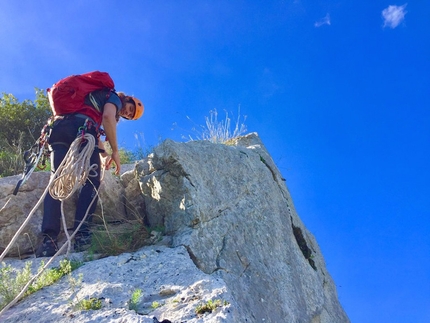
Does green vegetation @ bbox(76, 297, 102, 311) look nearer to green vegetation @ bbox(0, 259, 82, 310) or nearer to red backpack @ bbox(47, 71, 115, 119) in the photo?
green vegetation @ bbox(0, 259, 82, 310)

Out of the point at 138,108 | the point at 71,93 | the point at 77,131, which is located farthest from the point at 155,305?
the point at 138,108

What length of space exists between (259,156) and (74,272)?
3.96 m

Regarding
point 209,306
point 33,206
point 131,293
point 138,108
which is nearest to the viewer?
point 209,306

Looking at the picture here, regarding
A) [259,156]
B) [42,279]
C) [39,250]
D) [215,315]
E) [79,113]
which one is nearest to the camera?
[215,315]

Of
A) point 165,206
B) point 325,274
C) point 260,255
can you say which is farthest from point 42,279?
point 325,274

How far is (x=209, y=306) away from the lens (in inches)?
129

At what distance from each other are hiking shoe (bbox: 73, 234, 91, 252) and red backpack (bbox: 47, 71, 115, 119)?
5.37 ft

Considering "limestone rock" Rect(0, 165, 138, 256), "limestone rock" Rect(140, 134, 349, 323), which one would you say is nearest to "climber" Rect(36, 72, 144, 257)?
"limestone rock" Rect(0, 165, 138, 256)

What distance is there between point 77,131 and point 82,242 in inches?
55.9

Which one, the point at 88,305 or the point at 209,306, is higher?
the point at 209,306

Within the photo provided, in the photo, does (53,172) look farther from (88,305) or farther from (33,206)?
(88,305)

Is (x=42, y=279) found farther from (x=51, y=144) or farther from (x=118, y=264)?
(x=51, y=144)

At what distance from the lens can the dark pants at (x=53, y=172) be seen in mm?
5371

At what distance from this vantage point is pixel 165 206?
18.3ft
